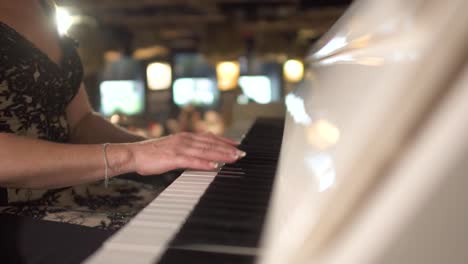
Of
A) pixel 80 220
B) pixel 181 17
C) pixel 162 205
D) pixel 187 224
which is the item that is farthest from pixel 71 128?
pixel 181 17

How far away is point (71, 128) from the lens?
1354 mm

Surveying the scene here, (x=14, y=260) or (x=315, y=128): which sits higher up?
(x=315, y=128)

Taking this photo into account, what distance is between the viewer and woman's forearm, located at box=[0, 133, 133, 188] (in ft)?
2.74

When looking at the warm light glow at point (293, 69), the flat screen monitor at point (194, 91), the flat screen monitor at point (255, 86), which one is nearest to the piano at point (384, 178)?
the warm light glow at point (293, 69)

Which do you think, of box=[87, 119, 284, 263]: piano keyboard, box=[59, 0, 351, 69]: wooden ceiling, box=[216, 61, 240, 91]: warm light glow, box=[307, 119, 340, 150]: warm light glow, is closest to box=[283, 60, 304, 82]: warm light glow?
box=[59, 0, 351, 69]: wooden ceiling

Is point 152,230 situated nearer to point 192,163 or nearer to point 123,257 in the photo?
point 123,257

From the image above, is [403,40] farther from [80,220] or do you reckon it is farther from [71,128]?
[71,128]

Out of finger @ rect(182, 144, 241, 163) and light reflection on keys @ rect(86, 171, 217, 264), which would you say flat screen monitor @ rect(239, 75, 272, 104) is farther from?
light reflection on keys @ rect(86, 171, 217, 264)

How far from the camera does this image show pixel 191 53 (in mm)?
11406

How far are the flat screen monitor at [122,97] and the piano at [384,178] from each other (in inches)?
375

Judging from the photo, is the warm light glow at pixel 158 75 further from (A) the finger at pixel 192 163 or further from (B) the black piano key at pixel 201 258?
(B) the black piano key at pixel 201 258

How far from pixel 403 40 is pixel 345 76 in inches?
8.7

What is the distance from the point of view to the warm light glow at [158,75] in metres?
10.3

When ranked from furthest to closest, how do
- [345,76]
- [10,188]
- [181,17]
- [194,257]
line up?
[181,17] → [10,188] → [345,76] → [194,257]
